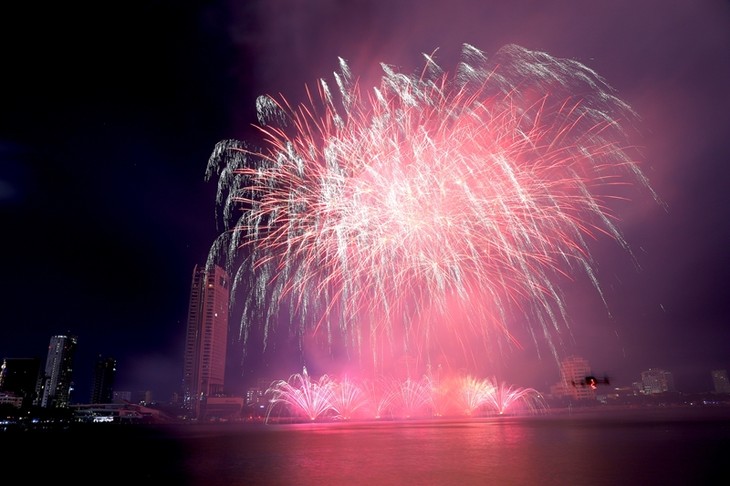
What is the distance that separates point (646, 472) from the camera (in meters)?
21.1

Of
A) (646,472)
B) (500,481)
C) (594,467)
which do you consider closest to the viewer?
(500,481)

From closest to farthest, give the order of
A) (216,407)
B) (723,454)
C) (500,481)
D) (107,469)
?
1. (500,481)
2. (723,454)
3. (107,469)
4. (216,407)

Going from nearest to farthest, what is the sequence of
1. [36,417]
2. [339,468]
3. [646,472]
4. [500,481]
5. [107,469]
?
[500,481]
[646,472]
[339,468]
[107,469]
[36,417]

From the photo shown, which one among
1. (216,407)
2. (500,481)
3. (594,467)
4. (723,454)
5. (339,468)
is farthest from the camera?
(216,407)

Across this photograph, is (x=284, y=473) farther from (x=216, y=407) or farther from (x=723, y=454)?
(x=216, y=407)

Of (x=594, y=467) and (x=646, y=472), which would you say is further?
(x=594, y=467)

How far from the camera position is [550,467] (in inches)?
883

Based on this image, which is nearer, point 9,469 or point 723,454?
point 723,454

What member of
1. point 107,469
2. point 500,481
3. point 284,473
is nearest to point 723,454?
point 500,481

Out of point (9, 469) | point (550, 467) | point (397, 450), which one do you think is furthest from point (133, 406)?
point (550, 467)

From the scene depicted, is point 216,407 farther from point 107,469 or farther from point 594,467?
point 594,467

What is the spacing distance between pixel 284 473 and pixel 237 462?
26.4 ft

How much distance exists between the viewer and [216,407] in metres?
186

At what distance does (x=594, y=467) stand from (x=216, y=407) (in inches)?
7410
